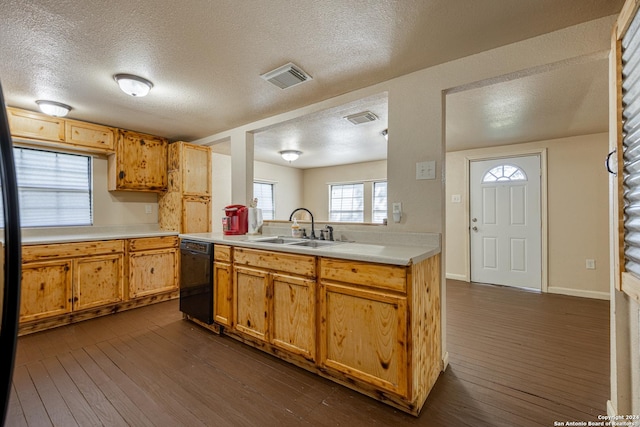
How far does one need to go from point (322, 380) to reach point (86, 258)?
2863 millimetres

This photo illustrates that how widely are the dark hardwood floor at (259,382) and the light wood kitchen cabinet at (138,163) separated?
178 cm

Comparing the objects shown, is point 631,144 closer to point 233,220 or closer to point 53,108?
point 233,220

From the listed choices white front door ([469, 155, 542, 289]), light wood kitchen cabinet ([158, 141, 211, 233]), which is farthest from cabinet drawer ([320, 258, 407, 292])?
white front door ([469, 155, 542, 289])

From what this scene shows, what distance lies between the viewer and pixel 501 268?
4.51 meters

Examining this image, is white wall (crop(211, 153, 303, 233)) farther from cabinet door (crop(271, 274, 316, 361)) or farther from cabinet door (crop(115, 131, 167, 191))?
cabinet door (crop(271, 274, 316, 361))

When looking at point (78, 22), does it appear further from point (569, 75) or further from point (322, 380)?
point (569, 75)

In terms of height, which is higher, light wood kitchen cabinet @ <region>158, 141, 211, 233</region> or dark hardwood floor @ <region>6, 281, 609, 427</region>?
light wood kitchen cabinet @ <region>158, 141, 211, 233</region>

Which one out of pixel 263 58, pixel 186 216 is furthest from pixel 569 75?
pixel 186 216

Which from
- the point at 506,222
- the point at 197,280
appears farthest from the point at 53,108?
the point at 506,222

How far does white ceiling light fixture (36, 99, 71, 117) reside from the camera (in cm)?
280

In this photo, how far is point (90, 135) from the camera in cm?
343

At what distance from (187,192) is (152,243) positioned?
2.67 ft

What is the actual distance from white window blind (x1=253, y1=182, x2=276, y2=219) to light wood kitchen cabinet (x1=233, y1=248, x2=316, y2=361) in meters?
3.94

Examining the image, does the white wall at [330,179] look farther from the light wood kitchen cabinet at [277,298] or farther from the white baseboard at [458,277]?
the light wood kitchen cabinet at [277,298]
